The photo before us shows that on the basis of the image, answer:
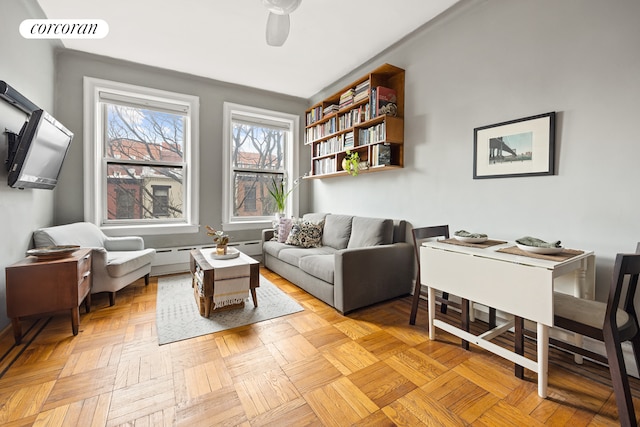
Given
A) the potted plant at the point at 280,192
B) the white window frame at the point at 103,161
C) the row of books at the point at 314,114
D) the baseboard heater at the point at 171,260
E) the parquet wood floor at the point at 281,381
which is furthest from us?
the potted plant at the point at 280,192

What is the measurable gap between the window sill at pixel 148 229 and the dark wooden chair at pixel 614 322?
385cm

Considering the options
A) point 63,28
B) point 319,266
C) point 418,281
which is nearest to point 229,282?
point 319,266

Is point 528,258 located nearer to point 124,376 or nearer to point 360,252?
point 360,252

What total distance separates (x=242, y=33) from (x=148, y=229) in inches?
101

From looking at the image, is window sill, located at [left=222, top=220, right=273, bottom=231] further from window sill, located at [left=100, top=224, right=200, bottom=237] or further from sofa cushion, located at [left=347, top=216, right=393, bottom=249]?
sofa cushion, located at [left=347, top=216, right=393, bottom=249]

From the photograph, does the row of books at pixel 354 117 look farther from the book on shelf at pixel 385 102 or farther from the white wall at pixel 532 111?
the white wall at pixel 532 111

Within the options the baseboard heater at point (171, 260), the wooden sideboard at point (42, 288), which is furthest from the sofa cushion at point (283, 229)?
the wooden sideboard at point (42, 288)

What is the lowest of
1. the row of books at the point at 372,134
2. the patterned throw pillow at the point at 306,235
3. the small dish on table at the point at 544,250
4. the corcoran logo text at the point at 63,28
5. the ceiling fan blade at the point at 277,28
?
the patterned throw pillow at the point at 306,235

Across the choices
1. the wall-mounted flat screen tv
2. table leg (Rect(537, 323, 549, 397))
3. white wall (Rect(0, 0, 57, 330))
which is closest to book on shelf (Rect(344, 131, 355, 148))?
table leg (Rect(537, 323, 549, 397))

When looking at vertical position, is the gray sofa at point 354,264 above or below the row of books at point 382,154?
below

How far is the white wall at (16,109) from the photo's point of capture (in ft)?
6.71

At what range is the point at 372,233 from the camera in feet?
9.74

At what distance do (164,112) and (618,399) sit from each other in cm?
471

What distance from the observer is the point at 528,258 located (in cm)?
155
